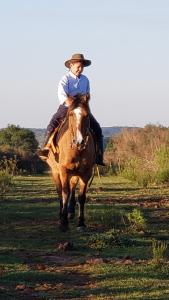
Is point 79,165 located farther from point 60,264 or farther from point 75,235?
point 60,264

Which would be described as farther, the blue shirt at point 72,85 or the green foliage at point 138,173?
the green foliage at point 138,173

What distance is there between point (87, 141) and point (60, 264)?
3.48 meters

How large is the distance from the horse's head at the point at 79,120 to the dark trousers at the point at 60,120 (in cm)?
65

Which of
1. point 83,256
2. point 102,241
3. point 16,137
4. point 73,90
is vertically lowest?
point 83,256

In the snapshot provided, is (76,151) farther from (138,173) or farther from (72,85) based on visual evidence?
Answer: (138,173)

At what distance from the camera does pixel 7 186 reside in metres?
22.4

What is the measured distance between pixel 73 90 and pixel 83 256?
4.17 meters

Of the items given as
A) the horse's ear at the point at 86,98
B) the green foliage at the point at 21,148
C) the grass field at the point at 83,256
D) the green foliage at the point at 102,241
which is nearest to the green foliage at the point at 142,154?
the green foliage at the point at 21,148

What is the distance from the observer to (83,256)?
398 inches

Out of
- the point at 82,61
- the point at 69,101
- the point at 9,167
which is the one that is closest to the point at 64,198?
the point at 69,101

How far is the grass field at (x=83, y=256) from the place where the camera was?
793cm

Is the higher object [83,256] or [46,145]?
Result: [46,145]

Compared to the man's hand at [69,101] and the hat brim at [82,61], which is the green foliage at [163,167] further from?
the man's hand at [69,101]

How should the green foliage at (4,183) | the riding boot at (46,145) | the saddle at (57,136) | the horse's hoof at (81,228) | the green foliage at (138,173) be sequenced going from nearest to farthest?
the horse's hoof at (81,228) → the saddle at (57,136) → the riding boot at (46,145) → the green foliage at (4,183) → the green foliage at (138,173)
